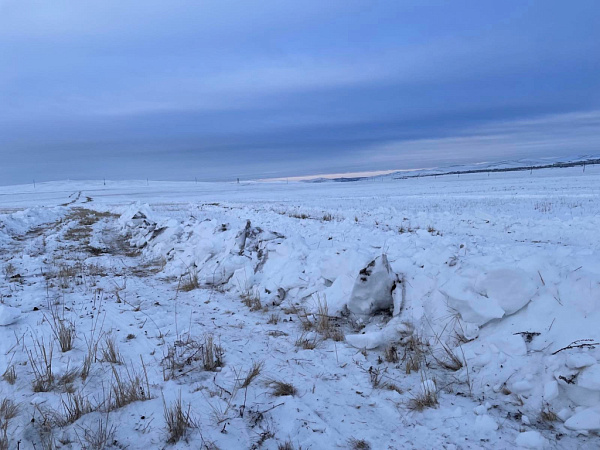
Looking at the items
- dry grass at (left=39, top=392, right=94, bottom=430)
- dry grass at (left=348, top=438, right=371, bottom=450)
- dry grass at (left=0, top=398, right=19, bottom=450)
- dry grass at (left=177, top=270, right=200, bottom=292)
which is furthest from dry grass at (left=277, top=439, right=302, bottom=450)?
dry grass at (left=177, top=270, right=200, bottom=292)

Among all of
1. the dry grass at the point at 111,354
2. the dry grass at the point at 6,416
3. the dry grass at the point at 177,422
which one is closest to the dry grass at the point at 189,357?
the dry grass at the point at 111,354

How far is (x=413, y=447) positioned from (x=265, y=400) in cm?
116

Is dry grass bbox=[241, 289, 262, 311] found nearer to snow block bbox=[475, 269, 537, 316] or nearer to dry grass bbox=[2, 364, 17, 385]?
dry grass bbox=[2, 364, 17, 385]

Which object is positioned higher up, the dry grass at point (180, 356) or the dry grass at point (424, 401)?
the dry grass at point (180, 356)

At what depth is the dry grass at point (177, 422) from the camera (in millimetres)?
2455

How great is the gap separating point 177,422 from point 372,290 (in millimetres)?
2600

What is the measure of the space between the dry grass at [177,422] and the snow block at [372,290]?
2377 mm

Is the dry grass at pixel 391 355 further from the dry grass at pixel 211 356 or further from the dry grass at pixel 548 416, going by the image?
the dry grass at pixel 211 356

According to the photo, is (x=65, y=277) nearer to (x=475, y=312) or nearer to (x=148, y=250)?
(x=148, y=250)

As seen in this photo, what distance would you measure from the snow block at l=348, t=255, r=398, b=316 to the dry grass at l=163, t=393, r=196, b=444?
2377 mm

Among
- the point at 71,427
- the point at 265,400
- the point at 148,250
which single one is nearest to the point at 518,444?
the point at 265,400

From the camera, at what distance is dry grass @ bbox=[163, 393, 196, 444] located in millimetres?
2455

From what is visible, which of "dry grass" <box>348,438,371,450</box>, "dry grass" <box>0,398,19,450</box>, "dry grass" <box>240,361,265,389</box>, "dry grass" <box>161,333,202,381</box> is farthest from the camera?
"dry grass" <box>161,333,202,381</box>

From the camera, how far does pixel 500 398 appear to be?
2842mm
